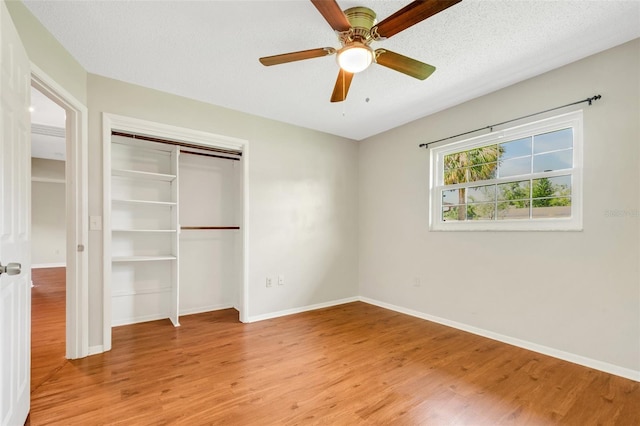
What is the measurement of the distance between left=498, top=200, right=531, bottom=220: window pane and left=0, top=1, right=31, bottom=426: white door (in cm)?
365

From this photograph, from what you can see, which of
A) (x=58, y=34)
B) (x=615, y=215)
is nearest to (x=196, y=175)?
(x=58, y=34)

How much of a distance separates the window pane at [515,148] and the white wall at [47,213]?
935 centimetres

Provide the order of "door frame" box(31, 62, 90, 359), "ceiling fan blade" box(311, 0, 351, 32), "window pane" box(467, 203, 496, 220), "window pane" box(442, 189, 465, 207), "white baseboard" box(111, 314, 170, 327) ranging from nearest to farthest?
"ceiling fan blade" box(311, 0, 351, 32)
"door frame" box(31, 62, 90, 359)
"window pane" box(467, 203, 496, 220)
"white baseboard" box(111, 314, 170, 327)
"window pane" box(442, 189, 465, 207)

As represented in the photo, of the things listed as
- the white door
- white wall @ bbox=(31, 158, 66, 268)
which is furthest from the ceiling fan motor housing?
white wall @ bbox=(31, 158, 66, 268)

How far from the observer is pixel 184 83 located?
2.76m

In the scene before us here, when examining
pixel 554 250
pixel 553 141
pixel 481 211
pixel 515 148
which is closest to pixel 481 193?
pixel 481 211

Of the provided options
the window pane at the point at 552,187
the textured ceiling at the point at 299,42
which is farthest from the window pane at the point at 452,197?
the textured ceiling at the point at 299,42

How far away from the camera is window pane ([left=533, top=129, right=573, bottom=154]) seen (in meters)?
2.53

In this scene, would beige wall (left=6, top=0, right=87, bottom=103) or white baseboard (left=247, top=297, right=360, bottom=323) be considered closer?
beige wall (left=6, top=0, right=87, bottom=103)

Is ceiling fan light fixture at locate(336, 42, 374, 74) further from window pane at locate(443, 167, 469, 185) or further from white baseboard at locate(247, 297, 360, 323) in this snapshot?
white baseboard at locate(247, 297, 360, 323)

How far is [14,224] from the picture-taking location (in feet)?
4.83

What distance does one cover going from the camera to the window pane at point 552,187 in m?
2.52

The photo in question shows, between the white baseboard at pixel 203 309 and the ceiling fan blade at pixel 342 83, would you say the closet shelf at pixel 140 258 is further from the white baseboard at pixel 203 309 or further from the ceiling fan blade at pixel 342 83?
the ceiling fan blade at pixel 342 83

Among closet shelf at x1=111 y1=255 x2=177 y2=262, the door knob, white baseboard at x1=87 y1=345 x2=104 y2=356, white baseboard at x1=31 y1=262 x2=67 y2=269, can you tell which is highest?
the door knob
